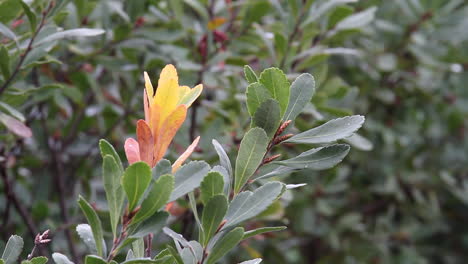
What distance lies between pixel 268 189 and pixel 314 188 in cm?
185

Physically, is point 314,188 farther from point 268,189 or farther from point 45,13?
point 268,189

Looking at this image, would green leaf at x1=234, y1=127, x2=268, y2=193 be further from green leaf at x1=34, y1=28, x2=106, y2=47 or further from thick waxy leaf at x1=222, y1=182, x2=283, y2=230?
green leaf at x1=34, y1=28, x2=106, y2=47

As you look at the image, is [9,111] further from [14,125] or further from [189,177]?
[189,177]

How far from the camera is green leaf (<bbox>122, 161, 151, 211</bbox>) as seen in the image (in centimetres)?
75

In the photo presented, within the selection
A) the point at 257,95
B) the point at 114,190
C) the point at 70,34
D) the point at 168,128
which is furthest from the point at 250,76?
the point at 70,34

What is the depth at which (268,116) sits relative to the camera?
0.87 metres

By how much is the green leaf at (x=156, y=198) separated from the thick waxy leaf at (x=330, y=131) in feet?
0.68

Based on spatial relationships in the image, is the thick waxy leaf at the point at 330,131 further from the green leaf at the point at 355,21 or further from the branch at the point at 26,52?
the green leaf at the point at 355,21

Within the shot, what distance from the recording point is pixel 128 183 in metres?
0.76

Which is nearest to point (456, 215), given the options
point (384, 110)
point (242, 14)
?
point (384, 110)

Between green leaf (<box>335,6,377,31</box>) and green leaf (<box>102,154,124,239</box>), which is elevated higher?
green leaf (<box>102,154,124,239</box>)

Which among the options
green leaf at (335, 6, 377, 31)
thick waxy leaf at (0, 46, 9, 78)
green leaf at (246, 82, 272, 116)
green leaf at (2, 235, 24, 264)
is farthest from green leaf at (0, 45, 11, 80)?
green leaf at (335, 6, 377, 31)

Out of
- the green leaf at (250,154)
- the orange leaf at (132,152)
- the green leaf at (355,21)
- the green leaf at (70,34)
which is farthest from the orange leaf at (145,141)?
the green leaf at (355,21)

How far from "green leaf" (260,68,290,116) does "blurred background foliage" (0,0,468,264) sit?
0.48 m
